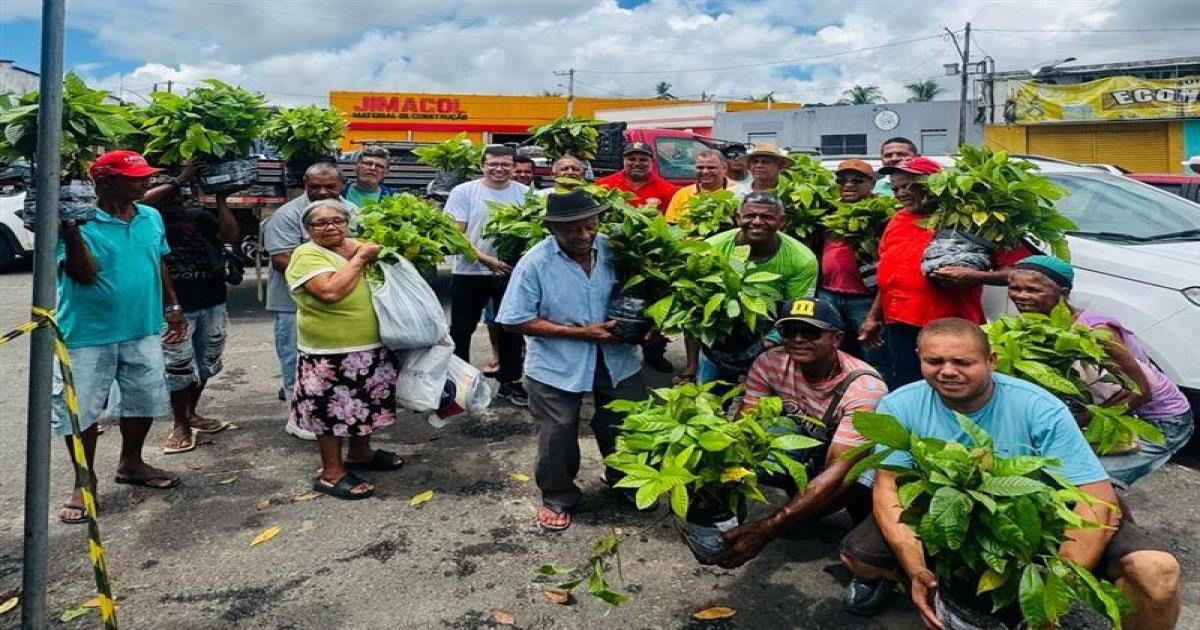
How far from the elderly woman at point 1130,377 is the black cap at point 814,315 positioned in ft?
2.93

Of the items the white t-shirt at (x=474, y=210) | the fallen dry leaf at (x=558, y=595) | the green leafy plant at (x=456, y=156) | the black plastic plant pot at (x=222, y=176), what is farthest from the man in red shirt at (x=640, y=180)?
the fallen dry leaf at (x=558, y=595)

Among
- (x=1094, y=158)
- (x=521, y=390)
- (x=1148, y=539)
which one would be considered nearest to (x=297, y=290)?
(x=521, y=390)

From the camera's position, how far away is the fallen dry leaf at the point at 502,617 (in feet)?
10.9

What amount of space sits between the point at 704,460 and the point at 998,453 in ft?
3.18

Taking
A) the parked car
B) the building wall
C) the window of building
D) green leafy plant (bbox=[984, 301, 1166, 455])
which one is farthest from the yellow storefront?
green leafy plant (bbox=[984, 301, 1166, 455])

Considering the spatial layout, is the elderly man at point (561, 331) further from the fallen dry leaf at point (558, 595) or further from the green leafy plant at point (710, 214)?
the green leafy plant at point (710, 214)

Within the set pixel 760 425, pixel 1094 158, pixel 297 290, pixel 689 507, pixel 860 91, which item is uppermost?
pixel 860 91

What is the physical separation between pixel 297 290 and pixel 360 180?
196 centimetres

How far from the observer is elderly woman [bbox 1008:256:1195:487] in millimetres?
3486

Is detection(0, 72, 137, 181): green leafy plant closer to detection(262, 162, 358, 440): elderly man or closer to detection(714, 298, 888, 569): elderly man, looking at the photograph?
detection(262, 162, 358, 440): elderly man

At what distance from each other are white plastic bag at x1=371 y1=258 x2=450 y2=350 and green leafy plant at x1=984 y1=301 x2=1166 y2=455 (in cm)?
269

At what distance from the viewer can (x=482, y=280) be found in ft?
20.1

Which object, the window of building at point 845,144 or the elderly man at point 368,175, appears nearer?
the elderly man at point 368,175

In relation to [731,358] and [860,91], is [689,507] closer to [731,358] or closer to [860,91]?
[731,358]
